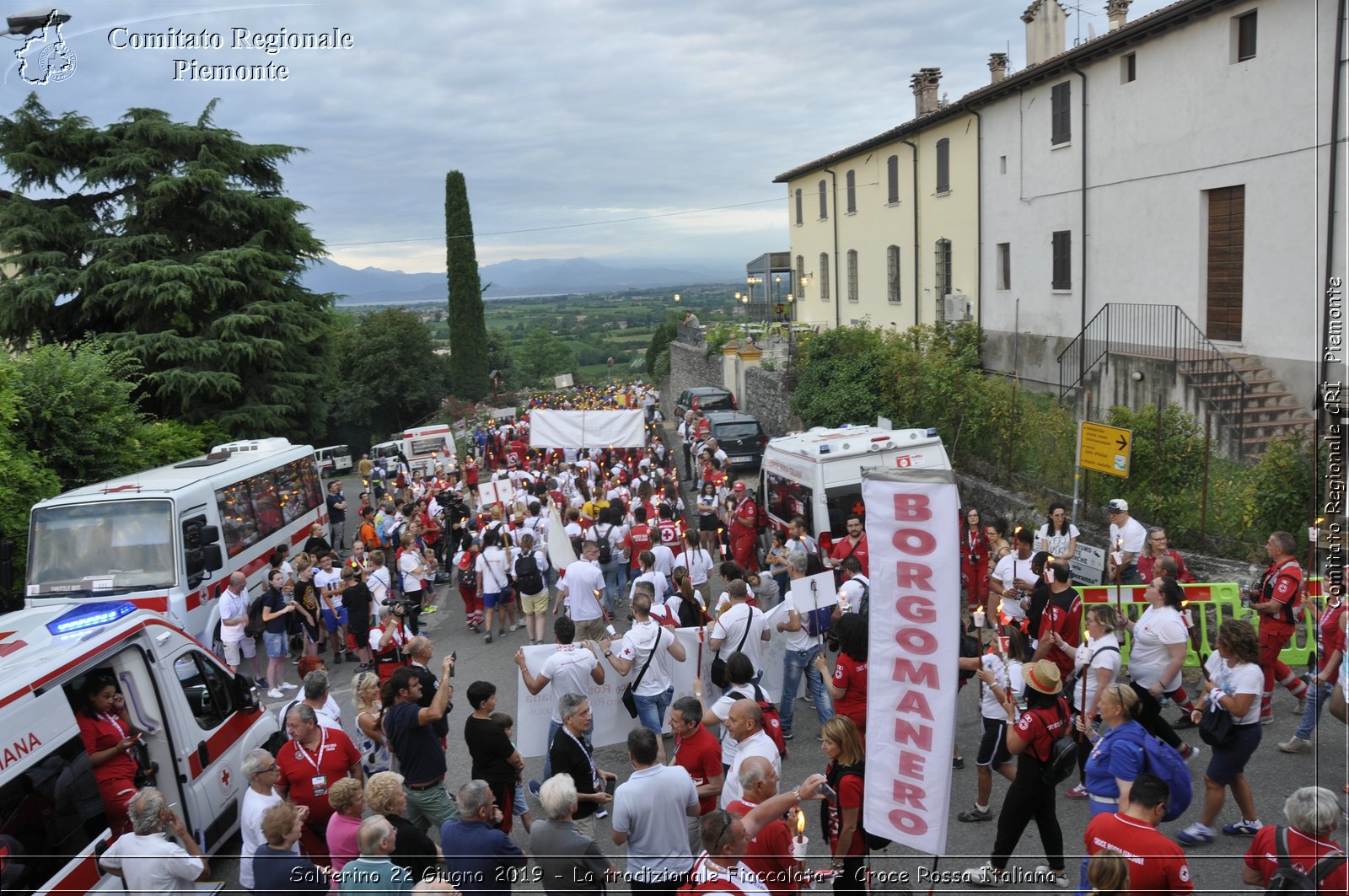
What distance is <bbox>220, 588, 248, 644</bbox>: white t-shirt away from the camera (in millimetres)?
11844

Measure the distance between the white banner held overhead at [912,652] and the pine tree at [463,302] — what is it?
5262cm

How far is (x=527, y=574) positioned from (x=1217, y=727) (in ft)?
28.2

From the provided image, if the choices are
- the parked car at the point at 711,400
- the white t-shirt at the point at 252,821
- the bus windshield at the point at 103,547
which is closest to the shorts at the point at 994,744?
the white t-shirt at the point at 252,821

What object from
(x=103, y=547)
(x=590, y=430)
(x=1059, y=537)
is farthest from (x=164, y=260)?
(x=1059, y=537)

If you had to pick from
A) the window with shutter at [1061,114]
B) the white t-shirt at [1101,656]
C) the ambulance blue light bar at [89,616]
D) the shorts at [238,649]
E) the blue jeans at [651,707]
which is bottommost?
the shorts at [238,649]

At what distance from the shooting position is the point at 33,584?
12.1 meters

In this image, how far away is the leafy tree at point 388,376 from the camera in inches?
2141

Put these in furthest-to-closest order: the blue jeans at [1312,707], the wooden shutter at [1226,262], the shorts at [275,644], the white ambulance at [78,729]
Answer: the wooden shutter at [1226,262] < the shorts at [275,644] < the blue jeans at [1312,707] < the white ambulance at [78,729]

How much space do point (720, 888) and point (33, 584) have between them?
465 inches

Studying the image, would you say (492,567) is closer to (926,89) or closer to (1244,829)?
(1244,829)

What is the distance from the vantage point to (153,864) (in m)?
5.36

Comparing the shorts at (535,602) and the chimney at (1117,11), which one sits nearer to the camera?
the shorts at (535,602)

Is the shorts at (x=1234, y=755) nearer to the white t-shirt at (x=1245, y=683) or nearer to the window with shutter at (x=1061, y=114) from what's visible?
the white t-shirt at (x=1245, y=683)

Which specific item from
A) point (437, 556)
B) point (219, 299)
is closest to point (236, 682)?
point (437, 556)
